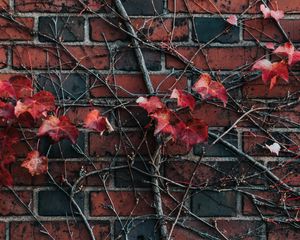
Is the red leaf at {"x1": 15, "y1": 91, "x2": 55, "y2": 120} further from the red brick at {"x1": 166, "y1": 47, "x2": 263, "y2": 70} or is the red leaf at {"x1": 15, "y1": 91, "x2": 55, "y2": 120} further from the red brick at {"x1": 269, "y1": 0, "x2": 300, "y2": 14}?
the red brick at {"x1": 269, "y1": 0, "x2": 300, "y2": 14}

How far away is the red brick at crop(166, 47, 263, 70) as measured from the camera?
6.21ft

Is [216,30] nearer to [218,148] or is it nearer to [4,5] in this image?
[218,148]

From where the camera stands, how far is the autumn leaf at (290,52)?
1852 millimetres

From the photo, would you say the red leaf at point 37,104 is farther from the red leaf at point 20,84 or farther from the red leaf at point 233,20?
the red leaf at point 233,20

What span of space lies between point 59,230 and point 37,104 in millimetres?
428

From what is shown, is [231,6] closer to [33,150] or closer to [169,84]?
[169,84]

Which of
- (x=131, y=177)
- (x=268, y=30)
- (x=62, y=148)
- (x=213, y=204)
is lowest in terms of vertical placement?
(x=213, y=204)

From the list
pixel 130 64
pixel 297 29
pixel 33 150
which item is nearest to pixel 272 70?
pixel 297 29

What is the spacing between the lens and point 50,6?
1.88 metres

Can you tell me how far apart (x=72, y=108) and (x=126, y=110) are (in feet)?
0.59

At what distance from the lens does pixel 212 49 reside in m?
1.89

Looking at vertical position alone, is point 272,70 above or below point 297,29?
below

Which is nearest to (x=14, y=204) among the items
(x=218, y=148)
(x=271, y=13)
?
(x=218, y=148)

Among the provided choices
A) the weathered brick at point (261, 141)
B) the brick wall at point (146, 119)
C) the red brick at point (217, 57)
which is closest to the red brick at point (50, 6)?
the brick wall at point (146, 119)
